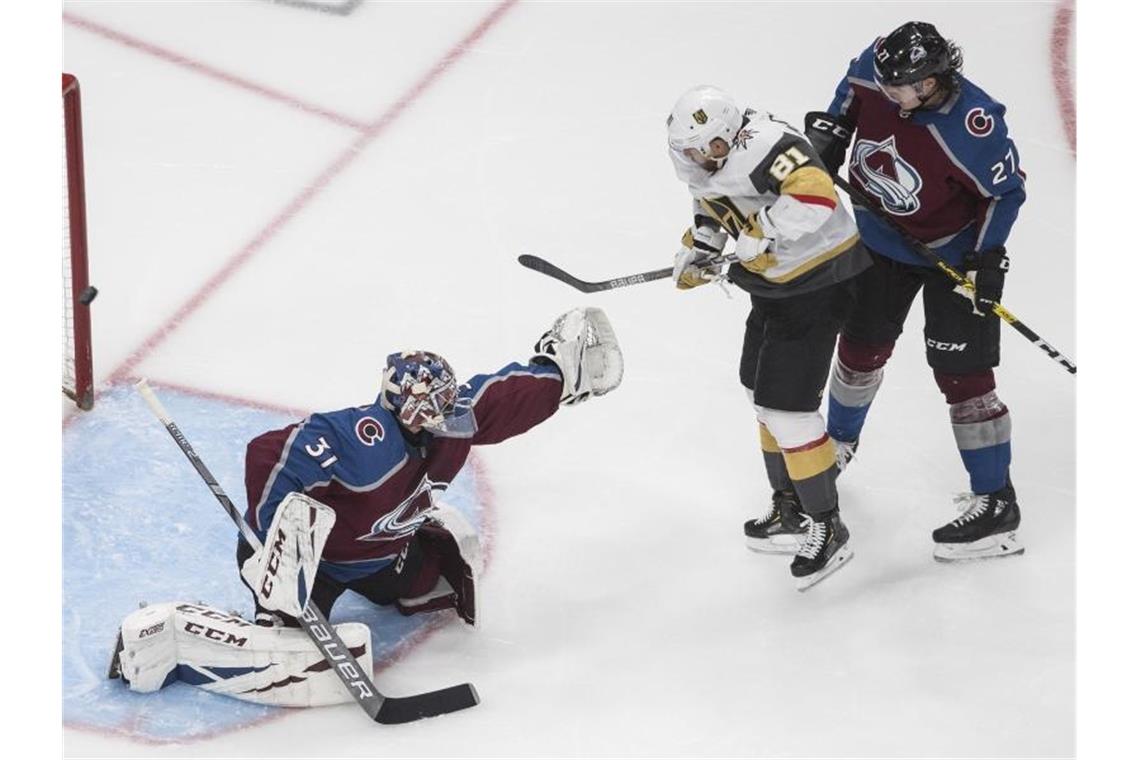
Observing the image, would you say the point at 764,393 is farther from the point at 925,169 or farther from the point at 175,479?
the point at 175,479

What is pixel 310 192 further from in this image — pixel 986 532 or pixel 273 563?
pixel 986 532

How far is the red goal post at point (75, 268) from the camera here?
4.97m

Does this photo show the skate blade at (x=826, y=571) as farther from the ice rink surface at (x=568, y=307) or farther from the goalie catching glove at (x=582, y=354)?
the goalie catching glove at (x=582, y=354)

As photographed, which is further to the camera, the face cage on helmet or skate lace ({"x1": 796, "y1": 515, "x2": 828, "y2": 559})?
skate lace ({"x1": 796, "y1": 515, "x2": 828, "y2": 559})

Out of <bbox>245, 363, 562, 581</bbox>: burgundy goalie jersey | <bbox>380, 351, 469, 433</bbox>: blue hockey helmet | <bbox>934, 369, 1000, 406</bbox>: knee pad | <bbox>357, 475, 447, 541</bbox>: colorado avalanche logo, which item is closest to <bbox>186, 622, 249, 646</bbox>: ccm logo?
<bbox>245, 363, 562, 581</bbox>: burgundy goalie jersey

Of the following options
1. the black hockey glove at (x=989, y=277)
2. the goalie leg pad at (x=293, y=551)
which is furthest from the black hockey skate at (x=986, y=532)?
the goalie leg pad at (x=293, y=551)

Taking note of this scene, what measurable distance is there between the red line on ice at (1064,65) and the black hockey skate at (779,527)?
1760mm

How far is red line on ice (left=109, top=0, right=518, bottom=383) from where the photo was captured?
17.9ft

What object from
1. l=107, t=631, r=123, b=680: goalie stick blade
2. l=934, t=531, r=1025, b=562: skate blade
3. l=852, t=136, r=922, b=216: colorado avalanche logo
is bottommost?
l=934, t=531, r=1025, b=562: skate blade

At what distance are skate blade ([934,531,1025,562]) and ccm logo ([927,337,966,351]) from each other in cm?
46

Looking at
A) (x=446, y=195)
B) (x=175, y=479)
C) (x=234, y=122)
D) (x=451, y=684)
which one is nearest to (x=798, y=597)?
(x=451, y=684)

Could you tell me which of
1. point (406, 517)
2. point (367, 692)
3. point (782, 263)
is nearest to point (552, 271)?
point (782, 263)

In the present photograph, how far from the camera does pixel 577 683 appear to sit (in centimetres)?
A: 444

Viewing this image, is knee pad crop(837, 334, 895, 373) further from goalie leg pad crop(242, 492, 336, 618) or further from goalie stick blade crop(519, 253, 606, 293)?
goalie leg pad crop(242, 492, 336, 618)
